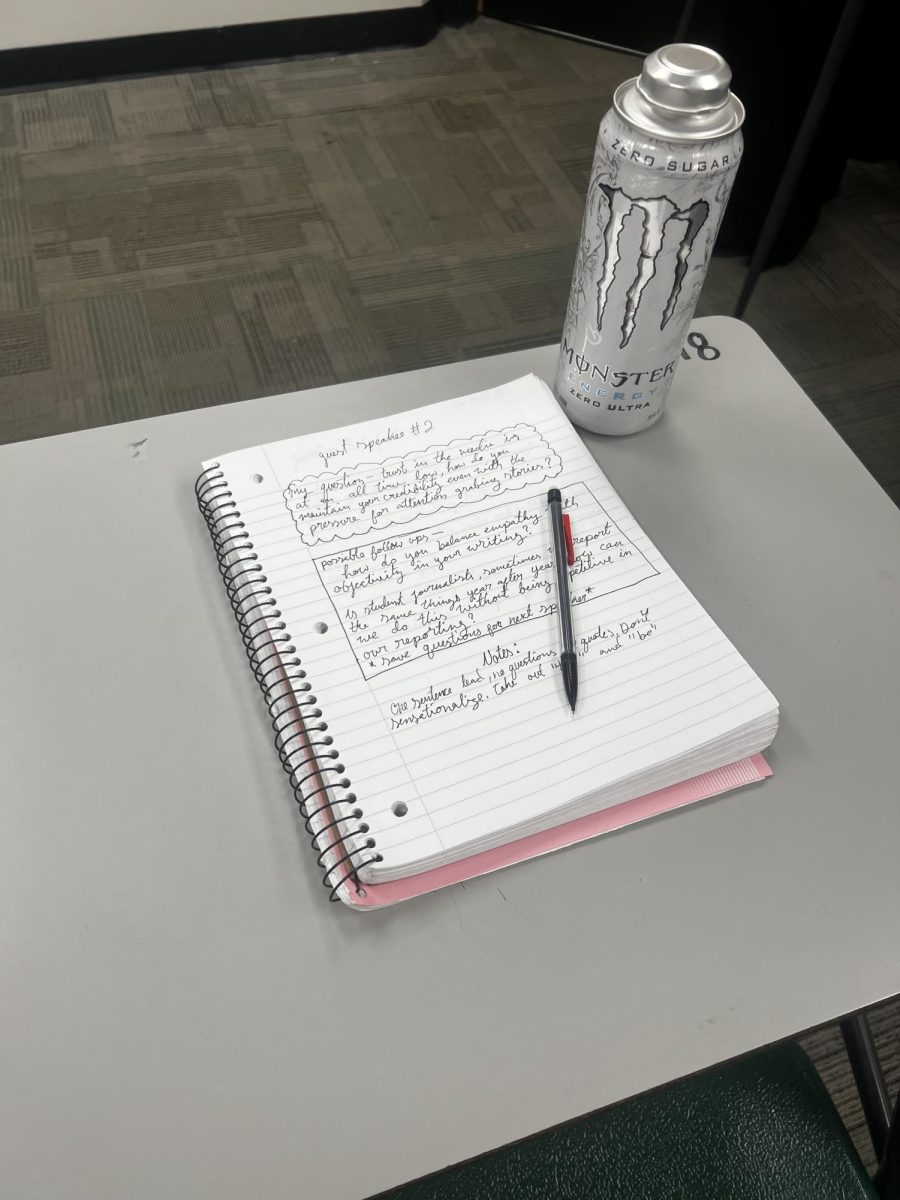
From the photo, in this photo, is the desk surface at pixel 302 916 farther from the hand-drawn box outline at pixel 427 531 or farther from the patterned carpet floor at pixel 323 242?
the patterned carpet floor at pixel 323 242

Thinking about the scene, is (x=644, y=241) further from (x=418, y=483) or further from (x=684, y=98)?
(x=418, y=483)

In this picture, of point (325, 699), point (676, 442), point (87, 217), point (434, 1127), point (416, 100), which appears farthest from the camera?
point (416, 100)

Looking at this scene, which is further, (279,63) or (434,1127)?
(279,63)

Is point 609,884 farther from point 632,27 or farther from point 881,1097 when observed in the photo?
point 632,27

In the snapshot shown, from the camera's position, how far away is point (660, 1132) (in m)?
0.67

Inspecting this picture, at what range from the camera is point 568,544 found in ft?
2.13

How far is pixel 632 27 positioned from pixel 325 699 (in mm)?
2386

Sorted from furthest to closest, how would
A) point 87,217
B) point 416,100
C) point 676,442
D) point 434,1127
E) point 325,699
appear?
point 416,100, point 87,217, point 676,442, point 325,699, point 434,1127

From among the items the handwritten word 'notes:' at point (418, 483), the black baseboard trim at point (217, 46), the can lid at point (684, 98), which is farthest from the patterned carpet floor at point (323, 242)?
the can lid at point (684, 98)

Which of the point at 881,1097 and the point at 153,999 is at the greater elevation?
the point at 153,999

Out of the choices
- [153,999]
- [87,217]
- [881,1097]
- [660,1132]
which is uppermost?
[153,999]

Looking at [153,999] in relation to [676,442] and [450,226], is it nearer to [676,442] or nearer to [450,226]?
[676,442]

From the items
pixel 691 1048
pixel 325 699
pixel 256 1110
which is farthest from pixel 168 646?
pixel 691 1048

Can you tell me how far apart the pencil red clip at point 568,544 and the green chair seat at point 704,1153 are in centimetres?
35
